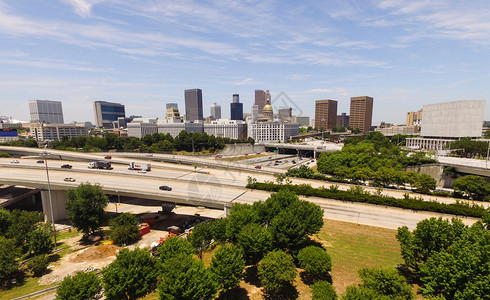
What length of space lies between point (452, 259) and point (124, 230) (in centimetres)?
4989

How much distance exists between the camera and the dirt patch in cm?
3922

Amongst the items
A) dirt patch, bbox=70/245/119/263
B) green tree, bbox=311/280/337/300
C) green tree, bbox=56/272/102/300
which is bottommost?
dirt patch, bbox=70/245/119/263

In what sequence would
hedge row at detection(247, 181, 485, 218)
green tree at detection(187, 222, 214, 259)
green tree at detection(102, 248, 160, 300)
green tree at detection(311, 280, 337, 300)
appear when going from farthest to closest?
hedge row at detection(247, 181, 485, 218), green tree at detection(187, 222, 214, 259), green tree at detection(102, 248, 160, 300), green tree at detection(311, 280, 337, 300)

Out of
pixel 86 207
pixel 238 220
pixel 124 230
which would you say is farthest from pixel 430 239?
pixel 86 207

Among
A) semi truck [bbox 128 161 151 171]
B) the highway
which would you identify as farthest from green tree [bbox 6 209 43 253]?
semi truck [bbox 128 161 151 171]

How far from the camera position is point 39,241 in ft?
128

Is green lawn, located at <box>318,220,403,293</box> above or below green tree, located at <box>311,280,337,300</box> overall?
below

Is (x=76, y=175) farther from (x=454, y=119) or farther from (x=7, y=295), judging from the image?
(x=454, y=119)

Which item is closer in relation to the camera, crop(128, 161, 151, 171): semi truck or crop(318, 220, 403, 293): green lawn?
crop(318, 220, 403, 293): green lawn

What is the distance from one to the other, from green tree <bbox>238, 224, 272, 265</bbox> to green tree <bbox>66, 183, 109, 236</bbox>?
3388cm

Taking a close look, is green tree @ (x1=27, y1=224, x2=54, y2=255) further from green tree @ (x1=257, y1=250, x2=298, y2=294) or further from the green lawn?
the green lawn

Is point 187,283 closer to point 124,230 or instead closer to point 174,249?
point 174,249

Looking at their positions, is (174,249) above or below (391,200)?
above

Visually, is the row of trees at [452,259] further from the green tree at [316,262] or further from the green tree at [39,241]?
the green tree at [39,241]
